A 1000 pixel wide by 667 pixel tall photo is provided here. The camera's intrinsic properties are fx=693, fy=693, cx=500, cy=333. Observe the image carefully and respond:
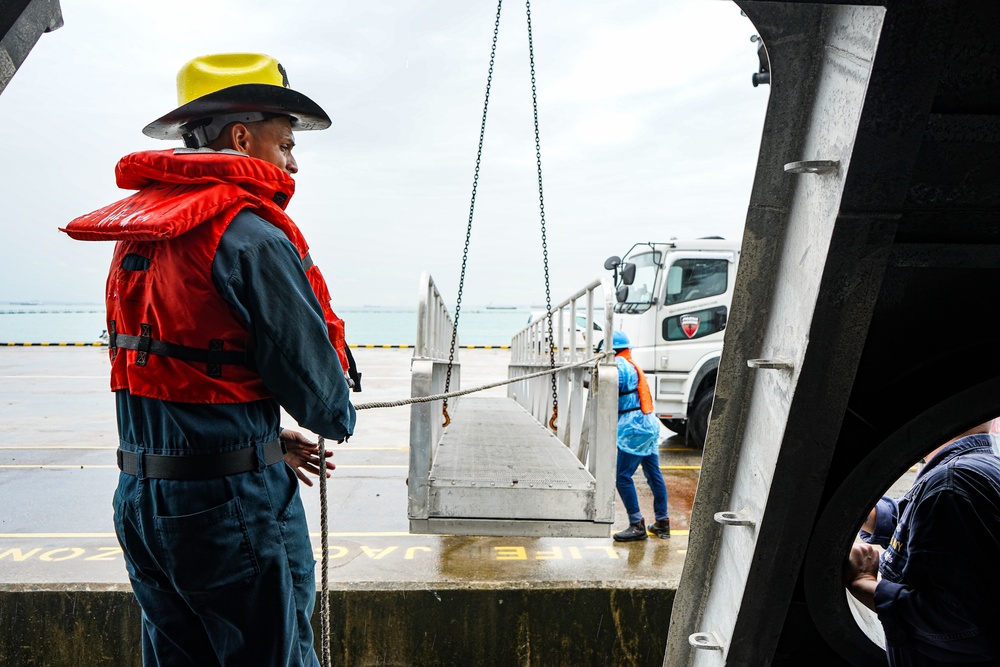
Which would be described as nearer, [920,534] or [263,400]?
[263,400]

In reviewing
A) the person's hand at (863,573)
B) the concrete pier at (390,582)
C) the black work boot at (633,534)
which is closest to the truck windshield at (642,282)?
the concrete pier at (390,582)

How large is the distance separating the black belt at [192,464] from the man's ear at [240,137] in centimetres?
89

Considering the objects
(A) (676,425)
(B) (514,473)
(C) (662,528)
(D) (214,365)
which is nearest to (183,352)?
(D) (214,365)

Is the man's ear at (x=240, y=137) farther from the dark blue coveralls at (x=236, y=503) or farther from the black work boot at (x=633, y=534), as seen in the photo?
the black work boot at (x=633, y=534)

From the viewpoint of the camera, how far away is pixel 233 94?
1.94 m

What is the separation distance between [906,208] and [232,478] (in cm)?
169

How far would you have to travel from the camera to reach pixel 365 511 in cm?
663

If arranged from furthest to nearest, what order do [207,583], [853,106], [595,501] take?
[595,501] → [207,583] → [853,106]

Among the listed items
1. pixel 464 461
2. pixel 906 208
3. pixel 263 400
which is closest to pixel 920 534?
pixel 906 208

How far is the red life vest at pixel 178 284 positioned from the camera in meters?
1.74

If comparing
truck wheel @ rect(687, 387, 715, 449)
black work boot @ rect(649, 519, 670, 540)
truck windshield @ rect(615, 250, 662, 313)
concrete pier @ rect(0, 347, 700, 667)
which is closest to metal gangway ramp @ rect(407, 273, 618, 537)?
concrete pier @ rect(0, 347, 700, 667)

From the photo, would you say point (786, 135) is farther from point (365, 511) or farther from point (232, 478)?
point (365, 511)

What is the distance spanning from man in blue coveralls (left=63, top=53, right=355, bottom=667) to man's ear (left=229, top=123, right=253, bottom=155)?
92 mm

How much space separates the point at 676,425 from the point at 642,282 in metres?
2.33
